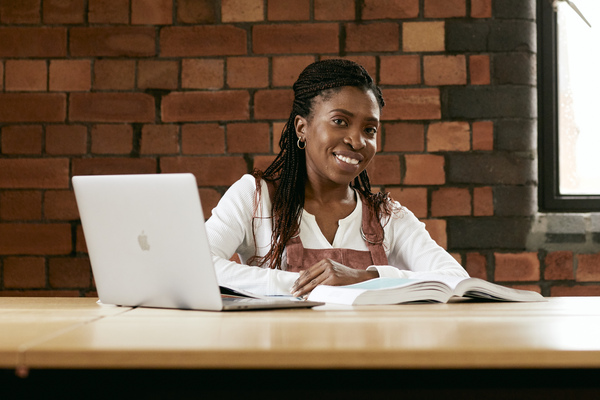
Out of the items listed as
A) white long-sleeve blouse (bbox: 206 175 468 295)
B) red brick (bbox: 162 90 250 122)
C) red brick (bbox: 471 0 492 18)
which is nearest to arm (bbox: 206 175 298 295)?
white long-sleeve blouse (bbox: 206 175 468 295)

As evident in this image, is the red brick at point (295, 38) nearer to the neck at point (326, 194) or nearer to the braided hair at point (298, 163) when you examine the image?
the braided hair at point (298, 163)

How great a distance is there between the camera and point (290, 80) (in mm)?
2182

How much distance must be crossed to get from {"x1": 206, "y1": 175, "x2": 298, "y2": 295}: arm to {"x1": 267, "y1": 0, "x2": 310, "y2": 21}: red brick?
63 centimetres

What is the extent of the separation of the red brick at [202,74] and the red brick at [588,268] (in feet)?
4.44

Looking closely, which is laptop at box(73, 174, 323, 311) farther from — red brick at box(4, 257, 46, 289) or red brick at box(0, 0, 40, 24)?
red brick at box(0, 0, 40, 24)

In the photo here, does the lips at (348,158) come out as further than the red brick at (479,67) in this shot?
No

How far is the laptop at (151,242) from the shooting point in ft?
3.17

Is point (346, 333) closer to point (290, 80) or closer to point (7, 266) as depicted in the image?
point (290, 80)

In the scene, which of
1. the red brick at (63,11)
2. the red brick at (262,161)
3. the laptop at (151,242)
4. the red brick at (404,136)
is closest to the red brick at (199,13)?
the red brick at (63,11)

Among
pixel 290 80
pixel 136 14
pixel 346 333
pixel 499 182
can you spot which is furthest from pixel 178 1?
pixel 346 333

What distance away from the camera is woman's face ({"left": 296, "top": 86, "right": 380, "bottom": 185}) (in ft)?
6.16

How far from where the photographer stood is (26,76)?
222 centimetres

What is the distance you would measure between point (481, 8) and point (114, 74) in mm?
1270

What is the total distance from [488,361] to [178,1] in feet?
6.17
